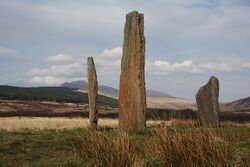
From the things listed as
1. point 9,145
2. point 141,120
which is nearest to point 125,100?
point 141,120

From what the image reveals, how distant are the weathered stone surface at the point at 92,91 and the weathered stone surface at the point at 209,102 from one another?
5050mm

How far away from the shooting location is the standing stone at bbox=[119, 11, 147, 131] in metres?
18.2

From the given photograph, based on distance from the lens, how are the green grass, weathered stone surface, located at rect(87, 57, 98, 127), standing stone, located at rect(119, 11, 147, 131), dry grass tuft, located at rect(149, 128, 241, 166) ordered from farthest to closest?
the green grass
weathered stone surface, located at rect(87, 57, 98, 127)
standing stone, located at rect(119, 11, 147, 131)
dry grass tuft, located at rect(149, 128, 241, 166)

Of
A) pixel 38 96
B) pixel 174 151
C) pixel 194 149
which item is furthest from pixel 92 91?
pixel 38 96

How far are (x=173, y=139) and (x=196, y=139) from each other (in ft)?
1.34

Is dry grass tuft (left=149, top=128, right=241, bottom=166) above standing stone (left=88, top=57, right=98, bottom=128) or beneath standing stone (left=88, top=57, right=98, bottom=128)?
beneath

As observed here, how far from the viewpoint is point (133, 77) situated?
18484mm

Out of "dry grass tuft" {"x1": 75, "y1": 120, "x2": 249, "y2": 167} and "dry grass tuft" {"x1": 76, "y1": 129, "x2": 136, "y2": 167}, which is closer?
"dry grass tuft" {"x1": 75, "y1": 120, "x2": 249, "y2": 167}

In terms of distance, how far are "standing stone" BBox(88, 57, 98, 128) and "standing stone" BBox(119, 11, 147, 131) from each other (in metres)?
3.41

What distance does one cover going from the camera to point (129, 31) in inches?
750

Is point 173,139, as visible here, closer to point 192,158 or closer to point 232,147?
point 192,158

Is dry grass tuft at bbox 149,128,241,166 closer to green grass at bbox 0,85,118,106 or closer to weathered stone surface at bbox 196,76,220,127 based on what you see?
weathered stone surface at bbox 196,76,220,127

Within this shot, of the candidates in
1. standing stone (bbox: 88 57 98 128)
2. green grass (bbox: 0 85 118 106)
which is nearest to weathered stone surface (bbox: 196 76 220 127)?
standing stone (bbox: 88 57 98 128)

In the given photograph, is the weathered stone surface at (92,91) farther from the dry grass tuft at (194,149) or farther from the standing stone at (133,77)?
the dry grass tuft at (194,149)
